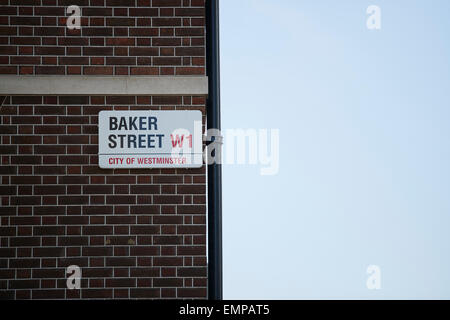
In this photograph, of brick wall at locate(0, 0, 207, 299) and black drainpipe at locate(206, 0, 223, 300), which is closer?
black drainpipe at locate(206, 0, 223, 300)

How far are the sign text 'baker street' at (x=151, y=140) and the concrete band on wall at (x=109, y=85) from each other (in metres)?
0.22

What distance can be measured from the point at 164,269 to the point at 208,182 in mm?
997

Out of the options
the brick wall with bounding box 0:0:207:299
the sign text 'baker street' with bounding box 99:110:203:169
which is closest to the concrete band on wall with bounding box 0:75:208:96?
the brick wall with bounding box 0:0:207:299

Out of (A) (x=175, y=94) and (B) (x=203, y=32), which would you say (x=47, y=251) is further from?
(B) (x=203, y=32)

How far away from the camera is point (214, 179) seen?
21.7ft

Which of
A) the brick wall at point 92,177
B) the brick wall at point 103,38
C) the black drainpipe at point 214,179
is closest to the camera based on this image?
the black drainpipe at point 214,179

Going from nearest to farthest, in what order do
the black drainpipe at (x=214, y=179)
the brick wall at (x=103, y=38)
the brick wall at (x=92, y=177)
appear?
1. the black drainpipe at (x=214, y=179)
2. the brick wall at (x=92, y=177)
3. the brick wall at (x=103, y=38)

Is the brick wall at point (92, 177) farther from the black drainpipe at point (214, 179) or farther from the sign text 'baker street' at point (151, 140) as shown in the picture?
the black drainpipe at point (214, 179)

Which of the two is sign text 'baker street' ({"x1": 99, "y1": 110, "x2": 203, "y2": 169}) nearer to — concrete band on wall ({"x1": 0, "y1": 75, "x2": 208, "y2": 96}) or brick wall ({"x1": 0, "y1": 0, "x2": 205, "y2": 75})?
concrete band on wall ({"x1": 0, "y1": 75, "x2": 208, "y2": 96})

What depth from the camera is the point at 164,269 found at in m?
6.86

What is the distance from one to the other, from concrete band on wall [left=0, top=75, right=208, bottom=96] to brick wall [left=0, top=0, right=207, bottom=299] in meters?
0.08

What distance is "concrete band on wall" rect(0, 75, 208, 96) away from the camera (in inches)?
272

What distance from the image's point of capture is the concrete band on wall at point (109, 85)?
6.90m

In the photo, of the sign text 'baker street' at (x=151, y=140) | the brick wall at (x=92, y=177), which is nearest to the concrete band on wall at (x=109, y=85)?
the brick wall at (x=92, y=177)
